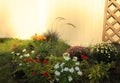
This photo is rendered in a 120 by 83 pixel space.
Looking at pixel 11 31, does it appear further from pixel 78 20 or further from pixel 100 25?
pixel 100 25

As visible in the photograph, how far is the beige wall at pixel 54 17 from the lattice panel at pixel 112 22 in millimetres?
153

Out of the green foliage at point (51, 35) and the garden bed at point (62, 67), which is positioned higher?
the green foliage at point (51, 35)

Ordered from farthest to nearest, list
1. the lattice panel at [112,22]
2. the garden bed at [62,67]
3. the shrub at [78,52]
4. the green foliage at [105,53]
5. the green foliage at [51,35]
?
the green foliage at [51,35]
the lattice panel at [112,22]
the shrub at [78,52]
the green foliage at [105,53]
the garden bed at [62,67]

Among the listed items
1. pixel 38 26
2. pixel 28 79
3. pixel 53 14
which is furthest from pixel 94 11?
pixel 28 79

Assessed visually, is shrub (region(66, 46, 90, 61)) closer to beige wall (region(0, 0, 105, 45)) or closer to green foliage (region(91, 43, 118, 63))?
green foliage (region(91, 43, 118, 63))

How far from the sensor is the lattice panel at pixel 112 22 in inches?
303

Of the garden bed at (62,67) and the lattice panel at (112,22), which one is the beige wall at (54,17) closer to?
the lattice panel at (112,22)

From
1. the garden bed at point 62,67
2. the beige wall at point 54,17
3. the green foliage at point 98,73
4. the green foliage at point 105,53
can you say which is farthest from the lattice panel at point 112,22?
the green foliage at point 98,73

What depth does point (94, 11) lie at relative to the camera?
7.94 metres

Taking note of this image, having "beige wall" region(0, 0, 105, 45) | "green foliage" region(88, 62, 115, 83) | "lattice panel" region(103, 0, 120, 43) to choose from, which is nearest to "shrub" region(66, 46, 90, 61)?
"green foliage" region(88, 62, 115, 83)

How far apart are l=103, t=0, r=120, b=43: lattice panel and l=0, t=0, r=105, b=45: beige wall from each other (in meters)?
0.15

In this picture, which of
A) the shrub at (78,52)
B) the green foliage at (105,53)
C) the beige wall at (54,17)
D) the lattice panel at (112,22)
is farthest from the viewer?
the beige wall at (54,17)

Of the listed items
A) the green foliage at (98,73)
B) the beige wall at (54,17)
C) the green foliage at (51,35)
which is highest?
the beige wall at (54,17)

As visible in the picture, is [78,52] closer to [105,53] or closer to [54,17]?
[105,53]
